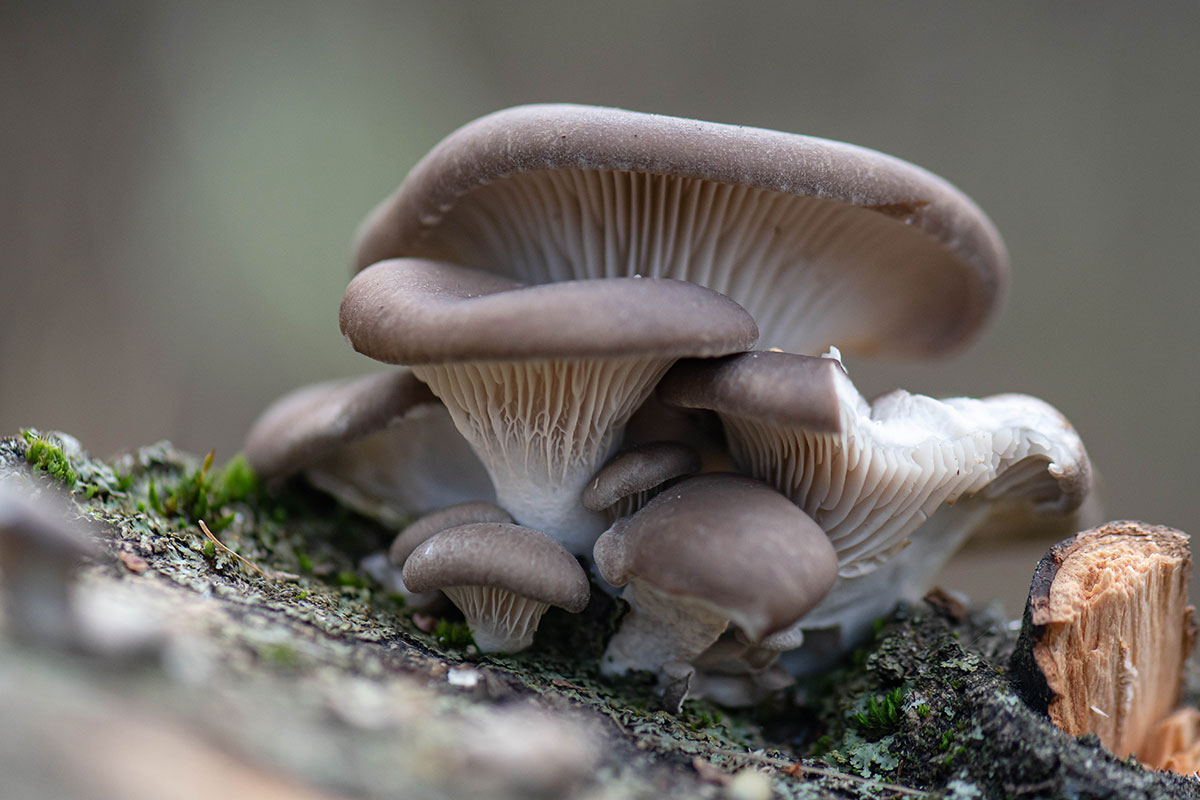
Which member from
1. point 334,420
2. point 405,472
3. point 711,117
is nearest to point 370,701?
point 334,420

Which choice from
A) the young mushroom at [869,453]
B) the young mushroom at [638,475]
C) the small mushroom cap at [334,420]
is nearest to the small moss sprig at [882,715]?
the young mushroom at [869,453]

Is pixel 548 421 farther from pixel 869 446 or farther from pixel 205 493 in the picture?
pixel 205 493

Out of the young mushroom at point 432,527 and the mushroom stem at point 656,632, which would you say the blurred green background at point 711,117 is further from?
the mushroom stem at point 656,632

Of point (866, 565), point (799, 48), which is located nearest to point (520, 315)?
point (866, 565)

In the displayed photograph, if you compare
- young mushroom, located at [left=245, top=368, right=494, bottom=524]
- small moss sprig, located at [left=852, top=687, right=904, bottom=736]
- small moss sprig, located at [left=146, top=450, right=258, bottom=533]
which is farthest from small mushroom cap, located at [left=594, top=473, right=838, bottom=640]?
small moss sprig, located at [left=146, top=450, right=258, bottom=533]

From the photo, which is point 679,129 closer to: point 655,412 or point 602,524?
point 655,412

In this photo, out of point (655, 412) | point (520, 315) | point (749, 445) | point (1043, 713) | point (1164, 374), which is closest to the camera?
point (520, 315)
